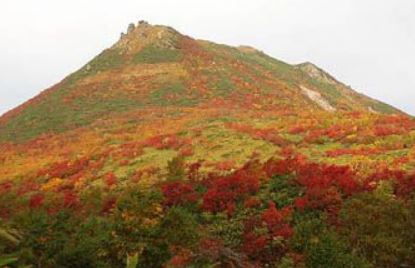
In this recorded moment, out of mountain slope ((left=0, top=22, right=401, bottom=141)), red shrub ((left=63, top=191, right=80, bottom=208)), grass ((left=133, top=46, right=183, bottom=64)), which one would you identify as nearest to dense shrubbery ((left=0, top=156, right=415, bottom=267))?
red shrub ((left=63, top=191, right=80, bottom=208))

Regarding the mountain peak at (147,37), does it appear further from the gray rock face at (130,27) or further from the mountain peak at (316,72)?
the mountain peak at (316,72)

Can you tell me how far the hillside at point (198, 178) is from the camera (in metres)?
17.0

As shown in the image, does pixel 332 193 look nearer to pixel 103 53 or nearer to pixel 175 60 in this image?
pixel 175 60

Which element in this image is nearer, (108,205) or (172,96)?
(108,205)

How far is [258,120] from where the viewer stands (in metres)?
42.2

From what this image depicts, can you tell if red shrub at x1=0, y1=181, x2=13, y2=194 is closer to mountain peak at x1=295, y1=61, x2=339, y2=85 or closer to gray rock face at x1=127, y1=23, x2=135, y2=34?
gray rock face at x1=127, y1=23, x2=135, y2=34

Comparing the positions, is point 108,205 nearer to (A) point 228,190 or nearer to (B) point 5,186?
(A) point 228,190

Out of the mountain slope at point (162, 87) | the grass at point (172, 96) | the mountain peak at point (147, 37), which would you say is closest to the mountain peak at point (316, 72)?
the mountain slope at point (162, 87)

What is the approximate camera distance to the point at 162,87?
205 feet

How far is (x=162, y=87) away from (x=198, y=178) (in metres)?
37.3

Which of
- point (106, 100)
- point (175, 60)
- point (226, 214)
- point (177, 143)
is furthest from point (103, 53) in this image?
point (226, 214)

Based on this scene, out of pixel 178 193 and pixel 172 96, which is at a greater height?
pixel 172 96

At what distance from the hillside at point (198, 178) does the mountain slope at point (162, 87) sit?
0.33m

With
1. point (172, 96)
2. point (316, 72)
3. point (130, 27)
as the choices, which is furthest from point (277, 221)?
point (316, 72)
